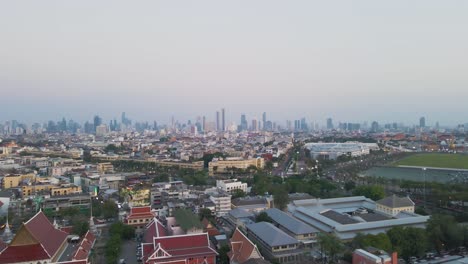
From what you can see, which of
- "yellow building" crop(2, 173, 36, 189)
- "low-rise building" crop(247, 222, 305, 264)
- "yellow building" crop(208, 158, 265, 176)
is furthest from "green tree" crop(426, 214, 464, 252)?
"yellow building" crop(2, 173, 36, 189)

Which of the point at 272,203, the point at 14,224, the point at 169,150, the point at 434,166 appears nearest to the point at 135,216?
the point at 14,224

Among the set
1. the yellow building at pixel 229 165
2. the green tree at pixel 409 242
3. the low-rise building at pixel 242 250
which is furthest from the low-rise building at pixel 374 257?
the yellow building at pixel 229 165

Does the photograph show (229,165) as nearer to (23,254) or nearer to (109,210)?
(109,210)

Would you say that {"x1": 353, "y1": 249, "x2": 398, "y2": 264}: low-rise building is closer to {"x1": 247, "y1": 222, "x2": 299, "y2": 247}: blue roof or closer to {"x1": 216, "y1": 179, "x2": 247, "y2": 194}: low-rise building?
{"x1": 247, "y1": 222, "x2": 299, "y2": 247}: blue roof

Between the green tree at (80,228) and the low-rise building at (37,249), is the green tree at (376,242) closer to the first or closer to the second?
the low-rise building at (37,249)

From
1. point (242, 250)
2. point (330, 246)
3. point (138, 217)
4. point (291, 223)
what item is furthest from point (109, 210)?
point (330, 246)

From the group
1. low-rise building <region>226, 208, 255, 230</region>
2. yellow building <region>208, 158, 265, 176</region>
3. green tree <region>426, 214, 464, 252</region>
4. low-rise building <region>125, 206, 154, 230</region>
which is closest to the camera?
green tree <region>426, 214, 464, 252</region>
